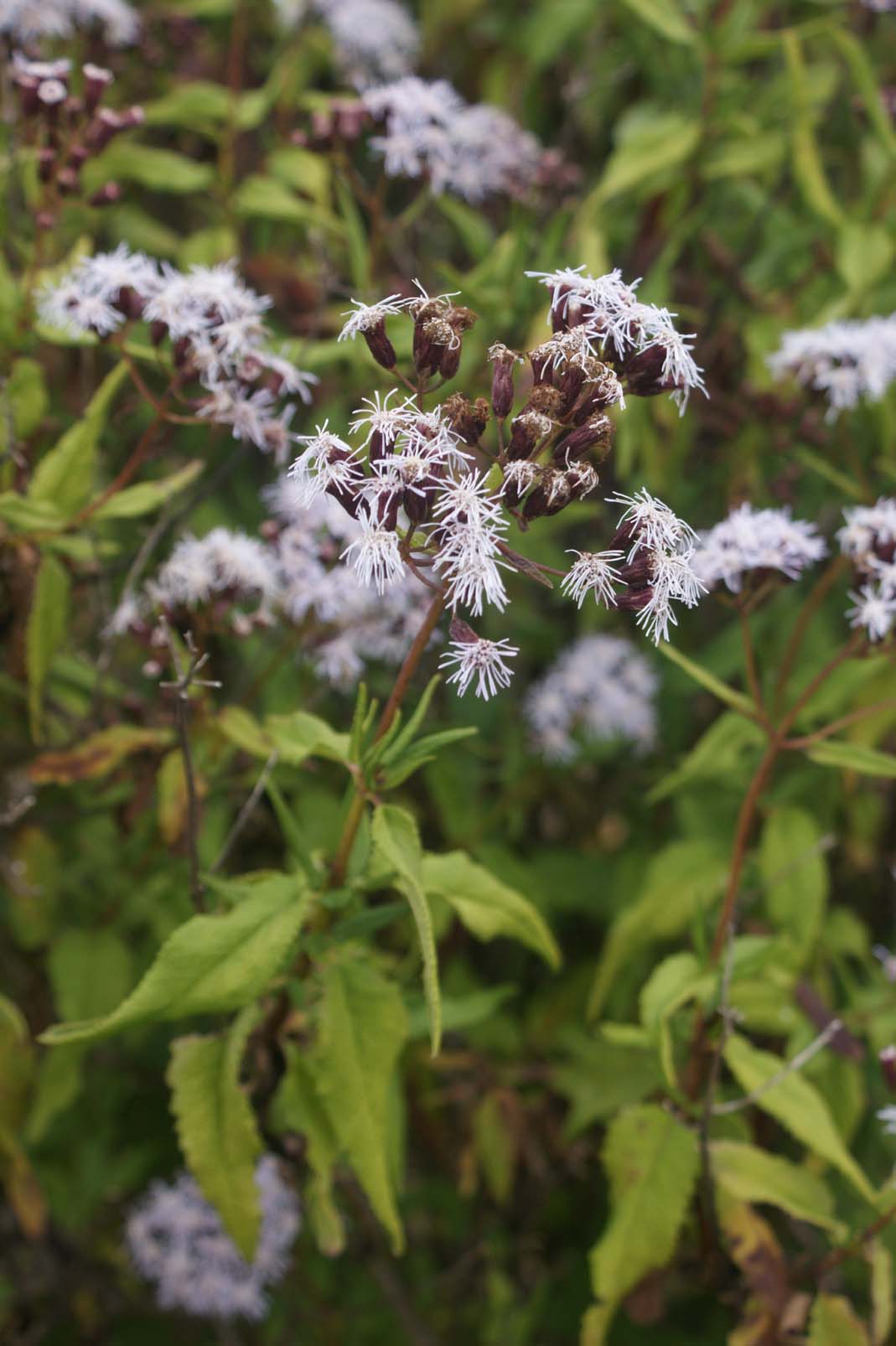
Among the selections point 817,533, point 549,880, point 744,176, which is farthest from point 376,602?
point 744,176

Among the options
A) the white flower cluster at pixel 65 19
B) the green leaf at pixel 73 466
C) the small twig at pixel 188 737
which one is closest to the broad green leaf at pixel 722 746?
the small twig at pixel 188 737

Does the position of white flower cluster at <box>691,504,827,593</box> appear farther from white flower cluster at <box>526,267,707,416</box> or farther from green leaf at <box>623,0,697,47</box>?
green leaf at <box>623,0,697,47</box>

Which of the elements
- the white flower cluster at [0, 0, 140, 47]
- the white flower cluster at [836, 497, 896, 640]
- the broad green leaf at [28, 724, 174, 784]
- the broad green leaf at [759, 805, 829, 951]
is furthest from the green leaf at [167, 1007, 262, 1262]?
the white flower cluster at [0, 0, 140, 47]

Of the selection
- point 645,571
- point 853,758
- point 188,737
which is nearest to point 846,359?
point 853,758

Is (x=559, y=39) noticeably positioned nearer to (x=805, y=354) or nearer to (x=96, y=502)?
(x=805, y=354)

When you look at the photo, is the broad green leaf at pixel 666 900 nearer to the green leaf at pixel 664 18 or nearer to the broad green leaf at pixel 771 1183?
the broad green leaf at pixel 771 1183

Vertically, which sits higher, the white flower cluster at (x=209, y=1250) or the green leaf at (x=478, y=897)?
the green leaf at (x=478, y=897)
